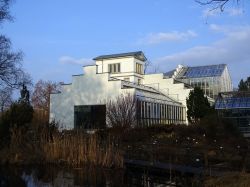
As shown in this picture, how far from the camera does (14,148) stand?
933 inches

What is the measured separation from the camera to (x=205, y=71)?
71938 mm

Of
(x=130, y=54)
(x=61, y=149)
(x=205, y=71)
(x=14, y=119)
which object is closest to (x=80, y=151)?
(x=61, y=149)

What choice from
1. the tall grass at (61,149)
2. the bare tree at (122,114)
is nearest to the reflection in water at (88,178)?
the tall grass at (61,149)

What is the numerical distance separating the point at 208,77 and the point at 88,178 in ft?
181

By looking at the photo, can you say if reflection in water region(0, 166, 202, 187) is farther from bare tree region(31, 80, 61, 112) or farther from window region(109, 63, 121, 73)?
bare tree region(31, 80, 61, 112)

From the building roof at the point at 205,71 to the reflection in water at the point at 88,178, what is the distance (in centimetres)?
5260

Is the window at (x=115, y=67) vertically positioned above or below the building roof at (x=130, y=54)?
below

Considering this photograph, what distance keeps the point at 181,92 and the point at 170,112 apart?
25.0 feet

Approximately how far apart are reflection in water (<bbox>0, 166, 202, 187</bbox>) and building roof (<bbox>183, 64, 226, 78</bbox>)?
173 ft

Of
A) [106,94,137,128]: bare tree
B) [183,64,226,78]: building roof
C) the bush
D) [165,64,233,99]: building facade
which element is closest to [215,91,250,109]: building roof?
[106,94,137,128]: bare tree

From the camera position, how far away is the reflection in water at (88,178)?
1641cm

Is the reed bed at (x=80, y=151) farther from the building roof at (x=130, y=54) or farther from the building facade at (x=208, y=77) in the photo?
the building facade at (x=208, y=77)

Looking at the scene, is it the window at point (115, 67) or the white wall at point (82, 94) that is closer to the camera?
the white wall at point (82, 94)

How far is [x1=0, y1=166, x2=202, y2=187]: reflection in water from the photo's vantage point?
1641 cm
